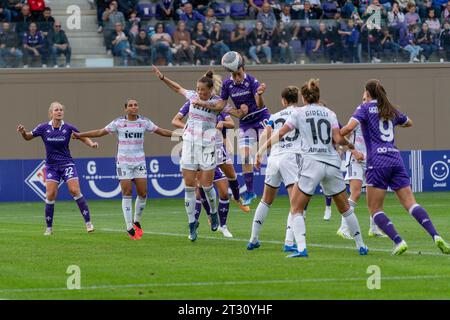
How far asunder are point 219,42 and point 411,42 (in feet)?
21.8

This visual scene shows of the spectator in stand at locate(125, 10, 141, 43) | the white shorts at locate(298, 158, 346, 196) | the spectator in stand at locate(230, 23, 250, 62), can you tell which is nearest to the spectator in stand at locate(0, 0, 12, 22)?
the spectator in stand at locate(125, 10, 141, 43)

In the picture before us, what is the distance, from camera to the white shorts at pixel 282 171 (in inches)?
629

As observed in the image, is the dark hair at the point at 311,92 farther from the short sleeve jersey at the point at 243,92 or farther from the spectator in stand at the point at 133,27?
the spectator in stand at the point at 133,27

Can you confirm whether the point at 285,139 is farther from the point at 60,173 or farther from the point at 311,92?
the point at 60,173

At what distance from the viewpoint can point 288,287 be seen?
39.7 ft

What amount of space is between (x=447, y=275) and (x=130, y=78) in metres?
24.6

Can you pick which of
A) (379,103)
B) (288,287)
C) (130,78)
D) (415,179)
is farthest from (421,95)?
(288,287)

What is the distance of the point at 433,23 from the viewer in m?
37.6

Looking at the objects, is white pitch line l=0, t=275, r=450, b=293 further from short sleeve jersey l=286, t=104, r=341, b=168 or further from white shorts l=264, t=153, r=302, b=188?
white shorts l=264, t=153, r=302, b=188

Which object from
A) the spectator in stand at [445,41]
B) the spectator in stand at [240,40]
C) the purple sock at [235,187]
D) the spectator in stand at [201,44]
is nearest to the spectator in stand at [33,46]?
the spectator in stand at [201,44]

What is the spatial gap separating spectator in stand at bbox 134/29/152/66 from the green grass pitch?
1367cm

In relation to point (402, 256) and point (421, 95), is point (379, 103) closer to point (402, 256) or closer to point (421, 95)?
point (402, 256)

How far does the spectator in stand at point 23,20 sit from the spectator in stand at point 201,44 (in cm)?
524
